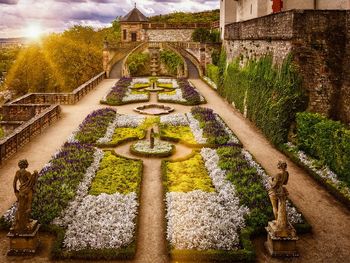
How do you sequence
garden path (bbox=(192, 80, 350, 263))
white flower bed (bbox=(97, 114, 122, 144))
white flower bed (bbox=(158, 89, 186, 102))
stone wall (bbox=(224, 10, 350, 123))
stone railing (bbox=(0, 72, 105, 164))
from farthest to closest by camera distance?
1. white flower bed (bbox=(158, 89, 186, 102))
2. white flower bed (bbox=(97, 114, 122, 144))
3. stone wall (bbox=(224, 10, 350, 123))
4. stone railing (bbox=(0, 72, 105, 164))
5. garden path (bbox=(192, 80, 350, 263))

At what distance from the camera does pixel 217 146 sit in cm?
1877

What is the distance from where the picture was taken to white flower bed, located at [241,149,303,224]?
11477 millimetres

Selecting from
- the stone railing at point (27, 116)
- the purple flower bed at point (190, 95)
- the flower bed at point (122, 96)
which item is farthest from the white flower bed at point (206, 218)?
the flower bed at point (122, 96)

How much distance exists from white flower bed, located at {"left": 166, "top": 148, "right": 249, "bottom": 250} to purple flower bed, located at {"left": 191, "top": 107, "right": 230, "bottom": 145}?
4947mm

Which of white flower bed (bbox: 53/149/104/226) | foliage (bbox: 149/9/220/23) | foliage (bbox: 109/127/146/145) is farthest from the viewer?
foliage (bbox: 149/9/220/23)

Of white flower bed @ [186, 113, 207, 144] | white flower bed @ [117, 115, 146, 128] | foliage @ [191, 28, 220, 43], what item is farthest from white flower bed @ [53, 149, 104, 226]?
foliage @ [191, 28, 220, 43]

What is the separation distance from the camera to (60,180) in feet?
45.2

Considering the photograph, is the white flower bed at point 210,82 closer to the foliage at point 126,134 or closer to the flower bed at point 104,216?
the foliage at point 126,134

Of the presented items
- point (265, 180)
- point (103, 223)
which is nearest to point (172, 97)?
point (265, 180)

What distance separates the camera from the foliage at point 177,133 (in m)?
→ 20.0

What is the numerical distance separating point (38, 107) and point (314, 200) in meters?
19.3

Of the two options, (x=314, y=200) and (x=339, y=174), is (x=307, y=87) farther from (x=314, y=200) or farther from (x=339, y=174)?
(x=314, y=200)

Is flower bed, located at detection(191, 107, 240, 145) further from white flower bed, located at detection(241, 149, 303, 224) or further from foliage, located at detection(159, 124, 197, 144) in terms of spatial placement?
white flower bed, located at detection(241, 149, 303, 224)

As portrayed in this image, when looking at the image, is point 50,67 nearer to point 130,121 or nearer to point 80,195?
point 130,121
